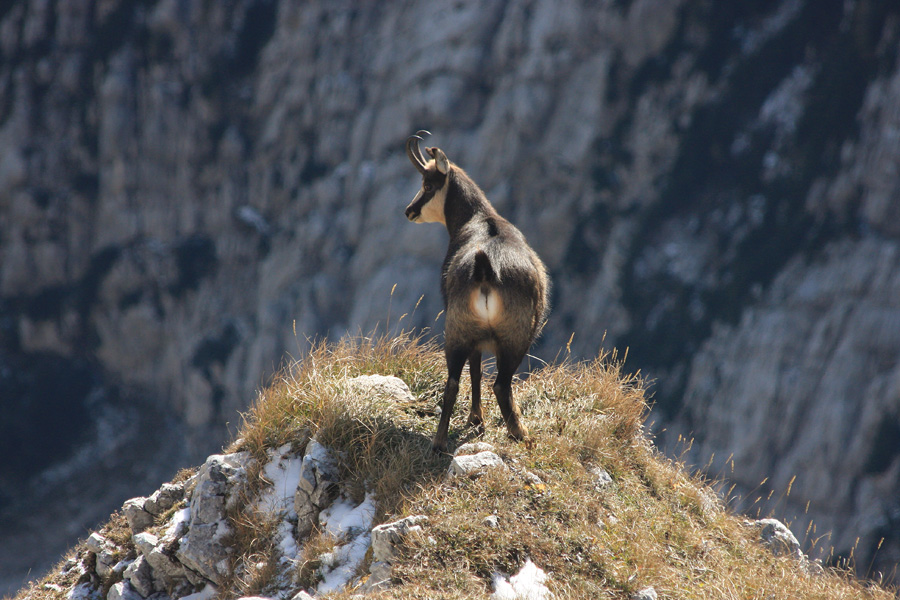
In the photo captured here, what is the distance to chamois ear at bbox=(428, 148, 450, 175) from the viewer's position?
288 inches

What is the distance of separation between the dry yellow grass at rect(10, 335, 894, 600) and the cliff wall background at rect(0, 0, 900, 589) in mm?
33870

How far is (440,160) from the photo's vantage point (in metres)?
7.45

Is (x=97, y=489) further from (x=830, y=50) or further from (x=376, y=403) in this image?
(x=830, y=50)

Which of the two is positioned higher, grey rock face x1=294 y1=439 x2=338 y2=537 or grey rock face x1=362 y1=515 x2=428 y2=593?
grey rock face x1=362 y1=515 x2=428 y2=593

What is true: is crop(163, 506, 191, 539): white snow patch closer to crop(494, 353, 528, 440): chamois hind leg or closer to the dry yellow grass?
the dry yellow grass

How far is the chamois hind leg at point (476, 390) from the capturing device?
6281 millimetres

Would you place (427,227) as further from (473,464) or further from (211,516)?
(473,464)

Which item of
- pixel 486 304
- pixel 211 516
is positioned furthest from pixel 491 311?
pixel 211 516

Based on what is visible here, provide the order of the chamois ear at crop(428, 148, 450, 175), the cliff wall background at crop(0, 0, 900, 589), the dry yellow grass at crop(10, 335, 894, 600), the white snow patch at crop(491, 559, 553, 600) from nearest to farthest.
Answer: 1. the white snow patch at crop(491, 559, 553, 600)
2. the dry yellow grass at crop(10, 335, 894, 600)
3. the chamois ear at crop(428, 148, 450, 175)
4. the cliff wall background at crop(0, 0, 900, 589)

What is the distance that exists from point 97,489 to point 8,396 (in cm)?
1481

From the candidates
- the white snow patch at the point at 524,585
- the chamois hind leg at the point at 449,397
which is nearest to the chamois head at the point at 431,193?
the chamois hind leg at the point at 449,397

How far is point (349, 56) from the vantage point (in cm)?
5841

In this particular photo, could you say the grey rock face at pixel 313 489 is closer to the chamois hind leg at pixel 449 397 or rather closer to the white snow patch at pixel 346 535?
the white snow patch at pixel 346 535

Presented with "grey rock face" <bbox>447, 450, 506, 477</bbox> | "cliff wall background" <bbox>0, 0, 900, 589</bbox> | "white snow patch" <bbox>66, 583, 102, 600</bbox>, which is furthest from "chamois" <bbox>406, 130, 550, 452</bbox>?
"cliff wall background" <bbox>0, 0, 900, 589</bbox>
